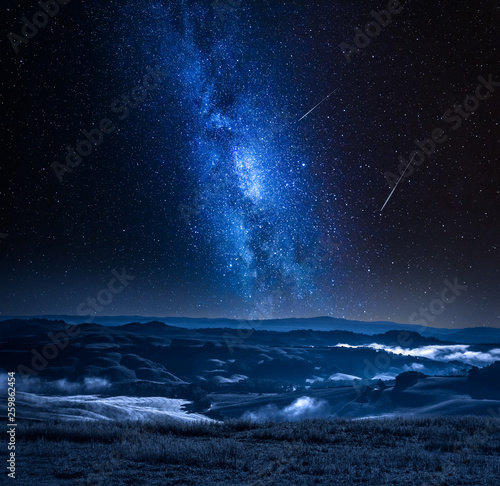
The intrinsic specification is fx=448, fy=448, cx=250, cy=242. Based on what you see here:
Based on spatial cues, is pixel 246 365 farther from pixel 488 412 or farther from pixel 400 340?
pixel 400 340

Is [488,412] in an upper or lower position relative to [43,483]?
lower

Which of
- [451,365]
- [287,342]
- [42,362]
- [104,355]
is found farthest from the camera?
[287,342]

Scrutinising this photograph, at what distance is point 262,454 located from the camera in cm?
1055

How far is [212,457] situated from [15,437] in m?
6.21

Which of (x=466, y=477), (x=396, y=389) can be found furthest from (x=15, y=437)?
(x=396, y=389)

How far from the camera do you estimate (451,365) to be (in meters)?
104

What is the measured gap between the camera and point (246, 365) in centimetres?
8462

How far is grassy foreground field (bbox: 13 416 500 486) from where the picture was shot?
27.9 ft

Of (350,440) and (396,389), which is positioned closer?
(350,440)

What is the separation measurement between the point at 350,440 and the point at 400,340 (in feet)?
430

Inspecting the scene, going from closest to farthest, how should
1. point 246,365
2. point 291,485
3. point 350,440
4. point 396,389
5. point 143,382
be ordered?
point 291,485
point 350,440
point 396,389
point 143,382
point 246,365

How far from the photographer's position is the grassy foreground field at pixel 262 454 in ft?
27.9

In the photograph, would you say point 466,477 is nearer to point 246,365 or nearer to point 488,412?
point 488,412

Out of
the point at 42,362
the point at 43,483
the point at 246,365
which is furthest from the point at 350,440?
the point at 246,365
